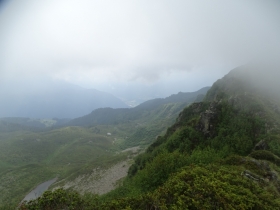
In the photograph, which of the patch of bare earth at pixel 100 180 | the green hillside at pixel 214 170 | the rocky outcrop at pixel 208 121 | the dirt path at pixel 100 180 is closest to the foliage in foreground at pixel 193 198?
the green hillside at pixel 214 170

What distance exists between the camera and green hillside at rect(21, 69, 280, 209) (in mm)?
18594

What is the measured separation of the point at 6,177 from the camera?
4847 inches

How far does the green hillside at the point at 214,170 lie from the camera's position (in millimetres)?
18594

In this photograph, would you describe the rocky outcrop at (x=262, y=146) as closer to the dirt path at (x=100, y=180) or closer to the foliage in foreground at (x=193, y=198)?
the foliage in foreground at (x=193, y=198)

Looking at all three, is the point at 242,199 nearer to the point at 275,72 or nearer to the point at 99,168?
the point at 99,168

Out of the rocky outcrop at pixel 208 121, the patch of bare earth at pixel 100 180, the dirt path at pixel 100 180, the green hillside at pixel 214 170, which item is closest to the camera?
the green hillside at pixel 214 170

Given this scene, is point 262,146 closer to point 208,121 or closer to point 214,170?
point 208,121

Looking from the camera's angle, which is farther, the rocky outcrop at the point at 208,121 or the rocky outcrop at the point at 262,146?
the rocky outcrop at the point at 208,121

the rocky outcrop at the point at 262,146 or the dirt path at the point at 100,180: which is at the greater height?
the rocky outcrop at the point at 262,146

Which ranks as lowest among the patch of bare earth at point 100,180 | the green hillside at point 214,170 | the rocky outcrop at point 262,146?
the patch of bare earth at point 100,180

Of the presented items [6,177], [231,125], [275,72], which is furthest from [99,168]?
[275,72]

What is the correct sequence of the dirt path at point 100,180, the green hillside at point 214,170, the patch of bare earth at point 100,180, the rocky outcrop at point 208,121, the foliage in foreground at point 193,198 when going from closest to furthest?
1. the foliage in foreground at point 193,198
2. the green hillside at point 214,170
3. the rocky outcrop at point 208,121
4. the patch of bare earth at point 100,180
5. the dirt path at point 100,180

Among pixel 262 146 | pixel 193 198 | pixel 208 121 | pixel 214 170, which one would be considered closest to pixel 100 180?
pixel 208 121

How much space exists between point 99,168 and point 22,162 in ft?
343
